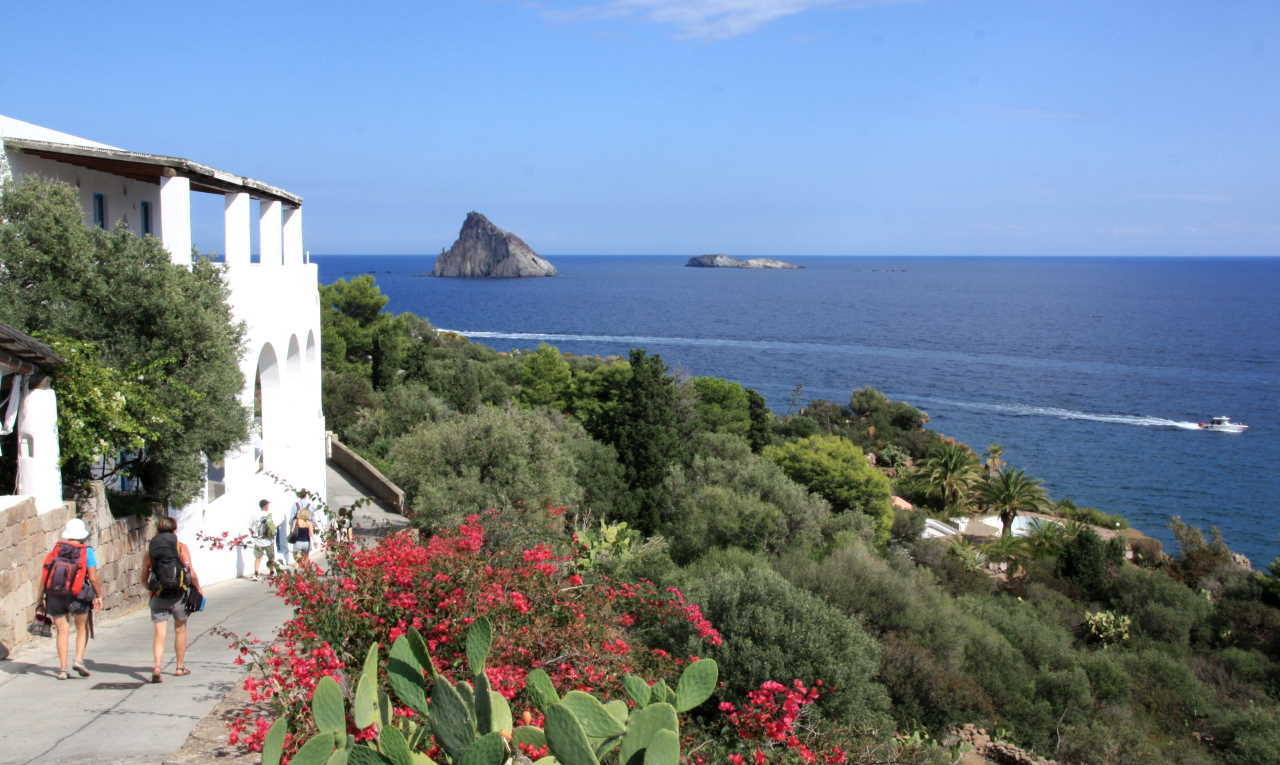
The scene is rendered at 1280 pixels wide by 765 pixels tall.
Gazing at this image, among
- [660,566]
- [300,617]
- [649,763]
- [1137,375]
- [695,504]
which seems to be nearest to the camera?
[649,763]

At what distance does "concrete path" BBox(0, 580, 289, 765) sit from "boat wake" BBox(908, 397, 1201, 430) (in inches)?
2774

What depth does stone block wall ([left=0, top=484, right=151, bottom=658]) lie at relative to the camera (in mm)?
8273

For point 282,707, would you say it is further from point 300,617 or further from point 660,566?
point 660,566

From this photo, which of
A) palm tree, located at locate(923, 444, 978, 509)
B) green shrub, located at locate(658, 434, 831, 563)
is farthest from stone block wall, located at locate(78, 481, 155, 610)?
palm tree, located at locate(923, 444, 978, 509)

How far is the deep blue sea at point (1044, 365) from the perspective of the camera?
54.5m

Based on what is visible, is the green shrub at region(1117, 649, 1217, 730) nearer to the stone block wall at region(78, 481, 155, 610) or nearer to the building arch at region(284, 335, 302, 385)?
the building arch at region(284, 335, 302, 385)

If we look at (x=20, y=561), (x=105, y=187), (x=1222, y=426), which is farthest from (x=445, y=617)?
(x=1222, y=426)

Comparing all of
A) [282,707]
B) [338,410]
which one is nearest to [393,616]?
[282,707]

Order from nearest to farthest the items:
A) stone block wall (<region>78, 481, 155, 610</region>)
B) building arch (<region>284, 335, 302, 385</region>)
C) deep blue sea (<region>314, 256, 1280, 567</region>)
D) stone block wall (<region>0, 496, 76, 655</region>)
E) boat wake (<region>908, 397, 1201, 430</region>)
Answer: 1. stone block wall (<region>0, 496, 76, 655</region>)
2. stone block wall (<region>78, 481, 155, 610</region>)
3. building arch (<region>284, 335, 302, 385</region>)
4. deep blue sea (<region>314, 256, 1280, 567</region>)
5. boat wake (<region>908, 397, 1201, 430</region>)

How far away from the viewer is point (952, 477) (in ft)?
139

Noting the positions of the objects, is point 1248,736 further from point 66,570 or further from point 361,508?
point 66,570

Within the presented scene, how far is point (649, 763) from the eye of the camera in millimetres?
3592

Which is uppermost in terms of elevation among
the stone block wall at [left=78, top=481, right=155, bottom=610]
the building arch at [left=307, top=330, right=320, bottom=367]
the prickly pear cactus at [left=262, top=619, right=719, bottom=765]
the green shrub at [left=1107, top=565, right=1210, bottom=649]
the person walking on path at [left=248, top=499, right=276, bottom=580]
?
the building arch at [left=307, top=330, right=320, bottom=367]

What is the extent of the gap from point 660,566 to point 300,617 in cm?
1012
